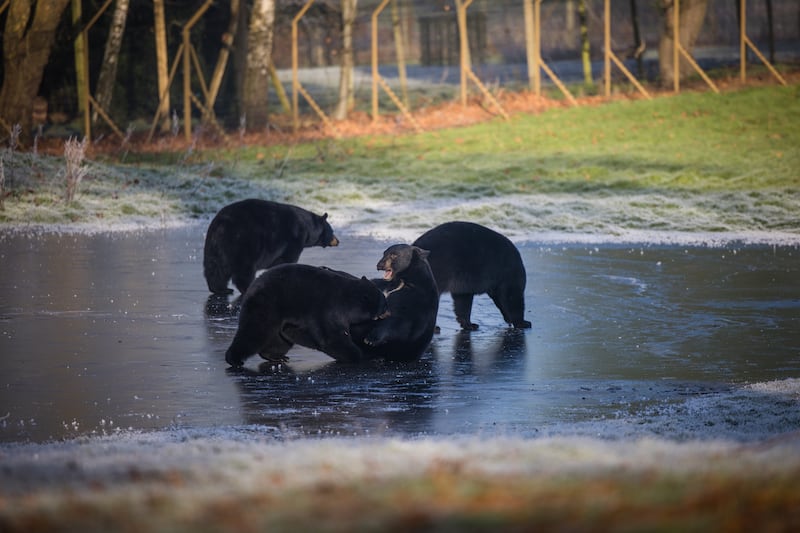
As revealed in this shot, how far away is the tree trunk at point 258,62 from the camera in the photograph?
30.4 m

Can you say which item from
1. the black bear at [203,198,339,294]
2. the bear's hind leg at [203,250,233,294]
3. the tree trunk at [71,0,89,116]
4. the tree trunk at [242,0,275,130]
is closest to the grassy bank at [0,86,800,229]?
the tree trunk at [242,0,275,130]

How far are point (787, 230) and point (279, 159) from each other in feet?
40.5

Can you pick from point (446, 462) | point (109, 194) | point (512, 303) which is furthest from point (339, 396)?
point (109, 194)

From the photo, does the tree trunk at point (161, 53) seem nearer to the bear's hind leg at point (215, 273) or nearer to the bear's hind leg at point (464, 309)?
the bear's hind leg at point (215, 273)

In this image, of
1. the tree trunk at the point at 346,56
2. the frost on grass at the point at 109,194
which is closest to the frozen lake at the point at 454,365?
the frost on grass at the point at 109,194

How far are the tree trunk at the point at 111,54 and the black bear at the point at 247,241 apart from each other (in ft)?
62.2

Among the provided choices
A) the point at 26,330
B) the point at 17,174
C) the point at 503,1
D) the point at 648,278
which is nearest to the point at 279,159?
the point at 17,174

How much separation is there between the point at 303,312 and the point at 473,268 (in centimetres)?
211

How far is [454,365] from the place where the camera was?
366 inches

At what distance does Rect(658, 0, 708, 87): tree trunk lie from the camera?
34438 millimetres

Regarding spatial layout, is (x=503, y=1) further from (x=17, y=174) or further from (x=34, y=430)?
(x=34, y=430)

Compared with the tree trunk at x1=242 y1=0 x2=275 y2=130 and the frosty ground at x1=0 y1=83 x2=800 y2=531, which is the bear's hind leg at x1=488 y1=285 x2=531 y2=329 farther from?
the tree trunk at x1=242 y1=0 x2=275 y2=130

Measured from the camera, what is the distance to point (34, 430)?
7.25 meters

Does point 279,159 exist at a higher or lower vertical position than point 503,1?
lower
